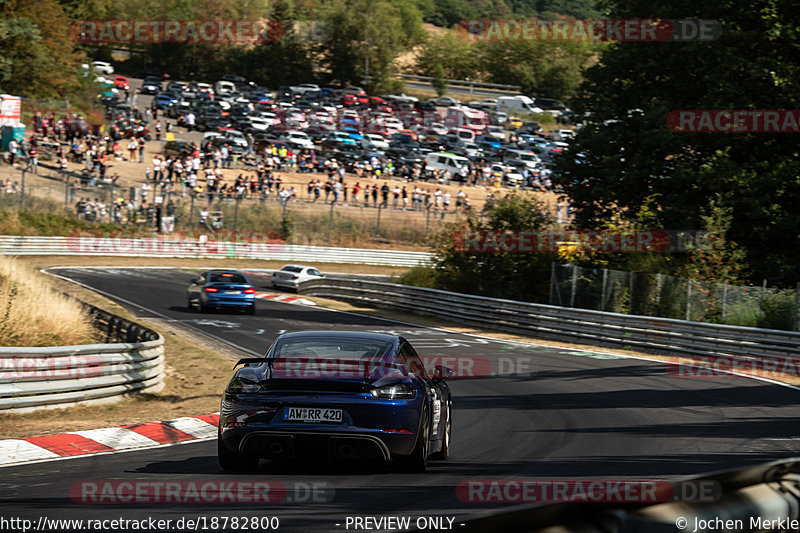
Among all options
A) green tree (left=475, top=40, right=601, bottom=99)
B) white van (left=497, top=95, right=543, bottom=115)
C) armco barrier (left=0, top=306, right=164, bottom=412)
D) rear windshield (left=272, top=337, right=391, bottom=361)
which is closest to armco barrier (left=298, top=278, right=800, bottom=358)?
armco barrier (left=0, top=306, right=164, bottom=412)

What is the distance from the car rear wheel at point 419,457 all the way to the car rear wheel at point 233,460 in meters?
1.27

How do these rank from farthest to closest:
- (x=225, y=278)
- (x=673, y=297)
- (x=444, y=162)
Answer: (x=444, y=162) < (x=225, y=278) < (x=673, y=297)

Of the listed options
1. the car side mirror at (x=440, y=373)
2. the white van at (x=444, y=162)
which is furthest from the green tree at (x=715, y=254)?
the white van at (x=444, y=162)

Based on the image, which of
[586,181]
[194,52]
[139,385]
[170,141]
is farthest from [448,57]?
[139,385]


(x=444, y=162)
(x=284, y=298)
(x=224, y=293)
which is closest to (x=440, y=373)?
(x=224, y=293)

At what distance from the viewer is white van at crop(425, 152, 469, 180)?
65.8 metres

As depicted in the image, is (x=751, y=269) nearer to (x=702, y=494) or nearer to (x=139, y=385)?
(x=139, y=385)

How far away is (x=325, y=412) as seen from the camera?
7801 millimetres

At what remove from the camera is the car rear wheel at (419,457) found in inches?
319

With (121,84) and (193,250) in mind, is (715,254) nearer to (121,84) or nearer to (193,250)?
(193,250)

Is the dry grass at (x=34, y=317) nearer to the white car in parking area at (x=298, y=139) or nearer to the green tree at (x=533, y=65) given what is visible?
the white car in parking area at (x=298, y=139)

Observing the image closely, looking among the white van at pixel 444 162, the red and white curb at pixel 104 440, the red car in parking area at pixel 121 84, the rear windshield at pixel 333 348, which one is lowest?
the red and white curb at pixel 104 440

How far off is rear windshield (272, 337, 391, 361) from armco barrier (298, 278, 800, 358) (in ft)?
50.3

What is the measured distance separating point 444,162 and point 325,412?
5971 centimetres
